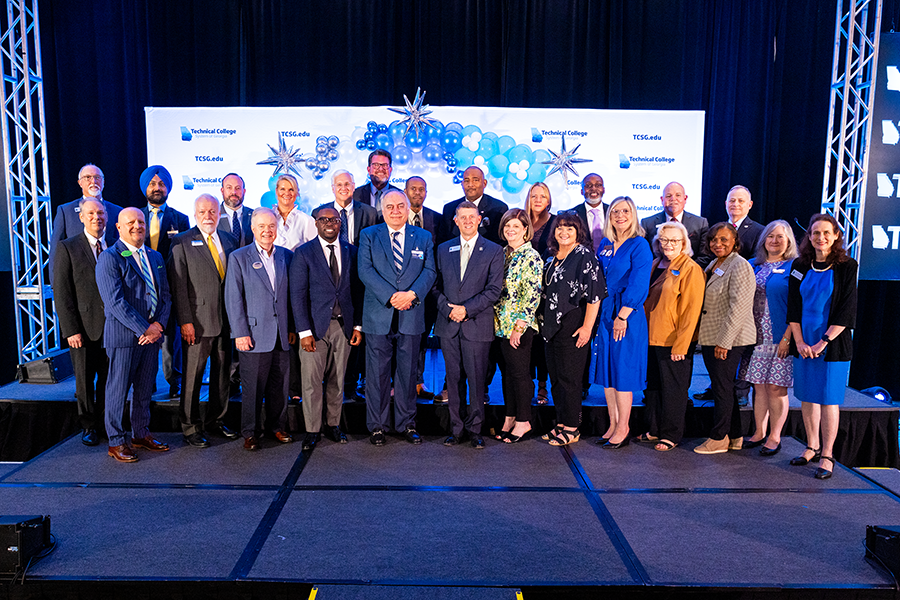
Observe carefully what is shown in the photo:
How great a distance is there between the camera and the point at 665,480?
329cm

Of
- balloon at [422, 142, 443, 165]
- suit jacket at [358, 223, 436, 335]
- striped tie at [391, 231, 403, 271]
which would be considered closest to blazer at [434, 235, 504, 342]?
suit jacket at [358, 223, 436, 335]

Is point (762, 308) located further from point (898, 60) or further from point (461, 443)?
point (898, 60)

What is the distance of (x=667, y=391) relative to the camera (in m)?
3.70

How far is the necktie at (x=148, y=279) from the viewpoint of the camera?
344 centimetres

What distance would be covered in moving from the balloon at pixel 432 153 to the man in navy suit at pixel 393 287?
2.53 metres

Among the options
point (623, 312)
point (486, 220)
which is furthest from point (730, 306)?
point (486, 220)

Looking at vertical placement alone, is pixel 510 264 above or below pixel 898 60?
below

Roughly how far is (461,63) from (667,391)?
4.22m

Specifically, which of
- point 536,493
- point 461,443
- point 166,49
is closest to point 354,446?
point 461,443

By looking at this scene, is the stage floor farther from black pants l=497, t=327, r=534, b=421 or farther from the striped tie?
the striped tie

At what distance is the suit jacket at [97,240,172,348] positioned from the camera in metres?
3.33

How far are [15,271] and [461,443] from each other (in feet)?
13.1

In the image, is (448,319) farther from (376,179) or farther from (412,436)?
(376,179)

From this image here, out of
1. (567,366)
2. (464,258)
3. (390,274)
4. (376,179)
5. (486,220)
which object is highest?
(376,179)
